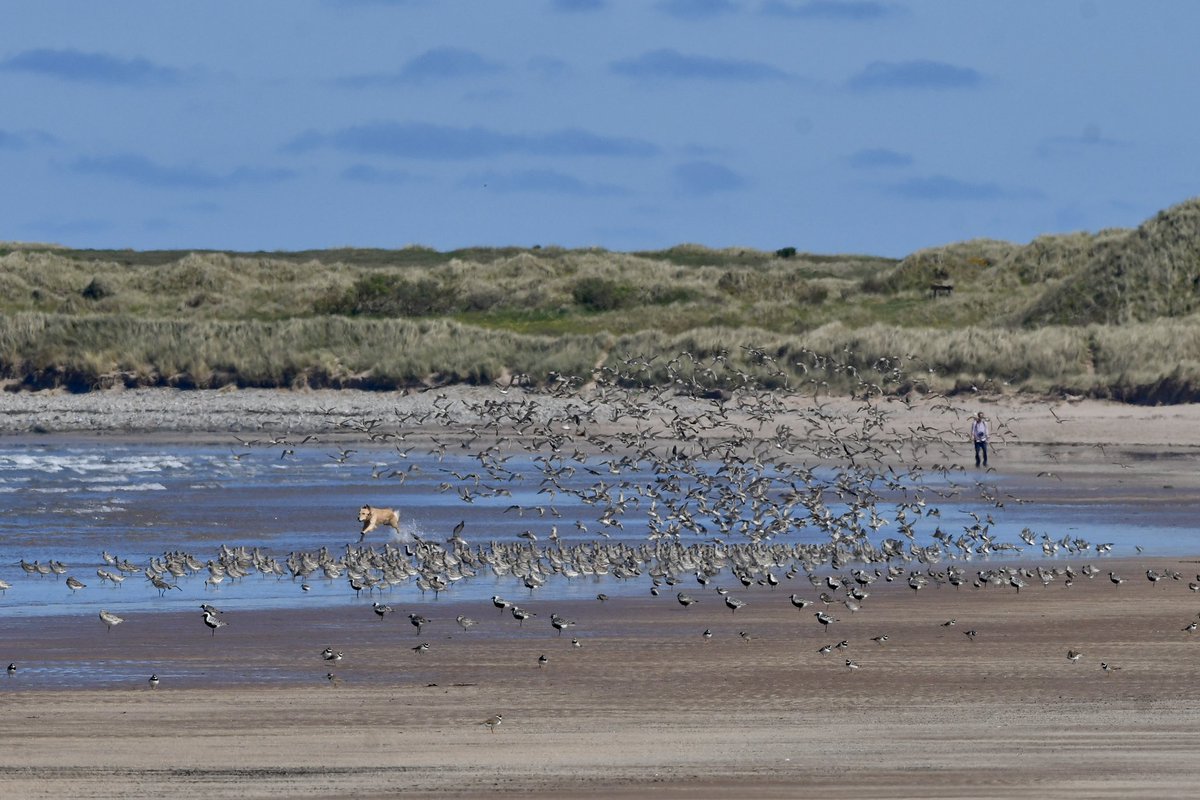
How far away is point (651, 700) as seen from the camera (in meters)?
12.2

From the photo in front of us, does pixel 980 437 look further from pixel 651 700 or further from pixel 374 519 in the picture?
pixel 651 700

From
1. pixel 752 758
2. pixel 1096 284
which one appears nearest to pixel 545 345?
pixel 1096 284

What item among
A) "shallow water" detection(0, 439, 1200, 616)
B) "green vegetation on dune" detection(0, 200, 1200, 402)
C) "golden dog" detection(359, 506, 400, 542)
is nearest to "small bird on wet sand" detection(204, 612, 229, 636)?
"shallow water" detection(0, 439, 1200, 616)

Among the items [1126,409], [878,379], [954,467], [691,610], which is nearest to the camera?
[691,610]

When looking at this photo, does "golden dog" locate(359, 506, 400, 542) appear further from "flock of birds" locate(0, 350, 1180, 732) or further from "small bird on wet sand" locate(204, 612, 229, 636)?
"small bird on wet sand" locate(204, 612, 229, 636)

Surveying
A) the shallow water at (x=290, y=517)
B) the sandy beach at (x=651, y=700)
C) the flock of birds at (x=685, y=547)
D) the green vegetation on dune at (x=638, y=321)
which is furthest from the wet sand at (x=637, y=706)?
the green vegetation on dune at (x=638, y=321)

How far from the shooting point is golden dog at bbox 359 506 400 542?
2312 cm

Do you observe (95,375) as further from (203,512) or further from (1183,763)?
(1183,763)

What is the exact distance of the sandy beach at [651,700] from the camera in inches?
388

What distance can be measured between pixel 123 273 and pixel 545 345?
35490mm

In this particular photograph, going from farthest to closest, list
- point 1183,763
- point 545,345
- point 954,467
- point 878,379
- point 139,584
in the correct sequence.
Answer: point 545,345, point 878,379, point 954,467, point 139,584, point 1183,763

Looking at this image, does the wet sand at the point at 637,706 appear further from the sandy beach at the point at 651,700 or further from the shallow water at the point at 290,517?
the shallow water at the point at 290,517

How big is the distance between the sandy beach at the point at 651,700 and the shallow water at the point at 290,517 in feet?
4.58

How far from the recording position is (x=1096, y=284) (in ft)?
191
